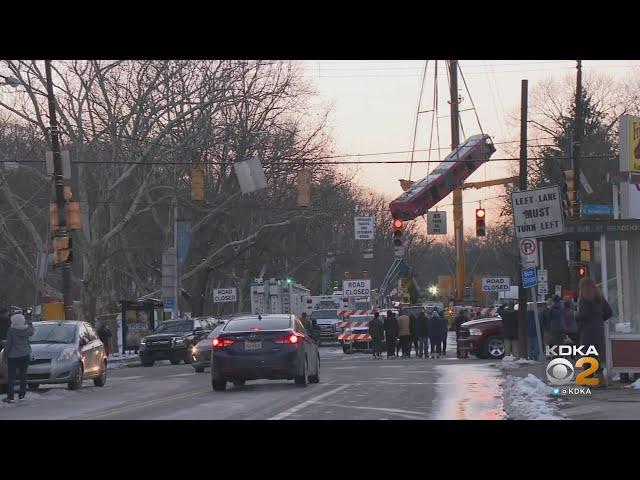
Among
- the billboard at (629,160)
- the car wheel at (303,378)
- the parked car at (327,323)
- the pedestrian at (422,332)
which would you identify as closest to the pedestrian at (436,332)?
the pedestrian at (422,332)

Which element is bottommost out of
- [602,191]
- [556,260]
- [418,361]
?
[418,361]

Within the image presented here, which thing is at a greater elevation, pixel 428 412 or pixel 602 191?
pixel 602 191

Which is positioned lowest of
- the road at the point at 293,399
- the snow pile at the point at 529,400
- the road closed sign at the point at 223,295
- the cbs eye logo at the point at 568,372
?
the road at the point at 293,399

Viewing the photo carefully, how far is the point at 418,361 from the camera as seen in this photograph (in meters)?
35.9

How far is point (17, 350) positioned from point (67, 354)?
3485mm

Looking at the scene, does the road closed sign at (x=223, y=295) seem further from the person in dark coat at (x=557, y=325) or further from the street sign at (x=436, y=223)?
the person in dark coat at (x=557, y=325)

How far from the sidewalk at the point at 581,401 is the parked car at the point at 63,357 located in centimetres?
987

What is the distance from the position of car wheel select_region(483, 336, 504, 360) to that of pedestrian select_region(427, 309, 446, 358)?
111 inches

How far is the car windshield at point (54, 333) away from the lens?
→ 2580cm

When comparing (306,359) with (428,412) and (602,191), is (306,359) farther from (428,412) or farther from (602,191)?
(602,191)

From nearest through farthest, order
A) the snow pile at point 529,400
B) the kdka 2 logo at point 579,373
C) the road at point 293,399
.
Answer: the snow pile at point 529,400 → the road at point 293,399 → the kdka 2 logo at point 579,373
